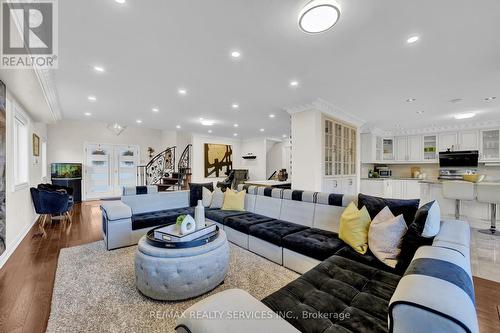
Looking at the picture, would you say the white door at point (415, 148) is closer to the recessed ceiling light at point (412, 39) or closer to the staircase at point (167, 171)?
the recessed ceiling light at point (412, 39)

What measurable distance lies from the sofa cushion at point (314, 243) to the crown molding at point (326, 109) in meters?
2.84

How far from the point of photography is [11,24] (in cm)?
199

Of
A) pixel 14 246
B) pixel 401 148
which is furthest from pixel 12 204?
pixel 401 148

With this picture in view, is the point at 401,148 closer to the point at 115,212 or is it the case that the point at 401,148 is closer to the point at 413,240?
the point at 413,240

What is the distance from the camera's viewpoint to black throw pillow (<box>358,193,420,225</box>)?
2062 mm

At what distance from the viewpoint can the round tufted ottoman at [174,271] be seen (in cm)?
188

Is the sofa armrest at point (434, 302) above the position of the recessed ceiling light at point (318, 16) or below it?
below

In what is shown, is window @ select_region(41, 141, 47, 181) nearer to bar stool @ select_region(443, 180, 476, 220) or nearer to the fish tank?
the fish tank

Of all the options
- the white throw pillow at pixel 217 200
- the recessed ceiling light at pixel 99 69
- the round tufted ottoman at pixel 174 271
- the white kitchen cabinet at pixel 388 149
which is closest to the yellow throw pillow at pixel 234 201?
the white throw pillow at pixel 217 200

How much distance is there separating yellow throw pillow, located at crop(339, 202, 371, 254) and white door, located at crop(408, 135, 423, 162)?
260 inches

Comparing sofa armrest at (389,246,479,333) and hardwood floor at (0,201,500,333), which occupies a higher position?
sofa armrest at (389,246,479,333)

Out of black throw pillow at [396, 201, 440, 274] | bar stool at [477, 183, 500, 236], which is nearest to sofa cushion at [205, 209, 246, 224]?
black throw pillow at [396, 201, 440, 274]

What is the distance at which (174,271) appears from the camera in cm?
187

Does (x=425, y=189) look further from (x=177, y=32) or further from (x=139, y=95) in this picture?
(x=139, y=95)
